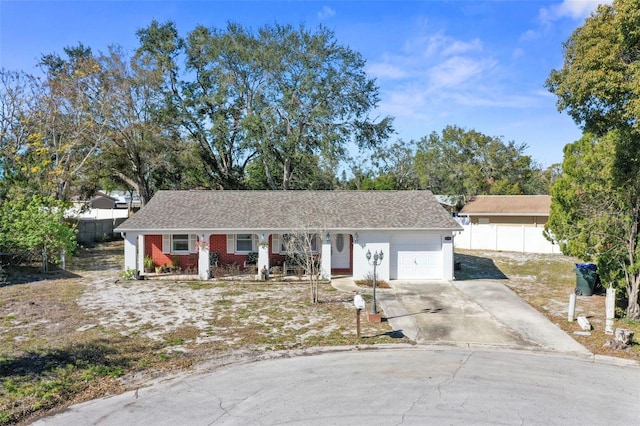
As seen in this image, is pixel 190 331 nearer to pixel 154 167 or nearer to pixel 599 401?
pixel 599 401

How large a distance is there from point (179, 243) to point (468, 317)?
14.2 meters

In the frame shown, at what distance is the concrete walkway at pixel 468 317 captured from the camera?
11.5 meters

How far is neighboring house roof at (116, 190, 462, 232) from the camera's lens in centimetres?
1989

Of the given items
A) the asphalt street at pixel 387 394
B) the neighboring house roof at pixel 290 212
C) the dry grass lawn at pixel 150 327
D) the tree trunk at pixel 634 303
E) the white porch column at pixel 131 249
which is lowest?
the asphalt street at pixel 387 394

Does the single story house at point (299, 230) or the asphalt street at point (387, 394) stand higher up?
the single story house at point (299, 230)

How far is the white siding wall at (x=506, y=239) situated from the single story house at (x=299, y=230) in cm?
1054

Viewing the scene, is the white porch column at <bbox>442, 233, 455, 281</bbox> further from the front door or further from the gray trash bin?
the gray trash bin

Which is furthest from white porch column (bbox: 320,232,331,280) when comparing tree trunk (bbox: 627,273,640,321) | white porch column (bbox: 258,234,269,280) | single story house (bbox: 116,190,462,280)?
tree trunk (bbox: 627,273,640,321)

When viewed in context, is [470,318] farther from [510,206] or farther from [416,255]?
→ [510,206]

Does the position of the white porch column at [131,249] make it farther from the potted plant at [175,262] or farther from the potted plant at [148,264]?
the potted plant at [175,262]

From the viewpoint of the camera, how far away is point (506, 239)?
30656mm

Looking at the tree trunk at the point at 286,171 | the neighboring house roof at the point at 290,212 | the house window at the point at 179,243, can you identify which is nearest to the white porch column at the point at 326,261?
the neighboring house roof at the point at 290,212

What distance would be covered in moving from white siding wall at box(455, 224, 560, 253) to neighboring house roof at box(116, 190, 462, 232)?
10095 mm

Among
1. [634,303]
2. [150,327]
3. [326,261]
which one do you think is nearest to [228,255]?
[326,261]
